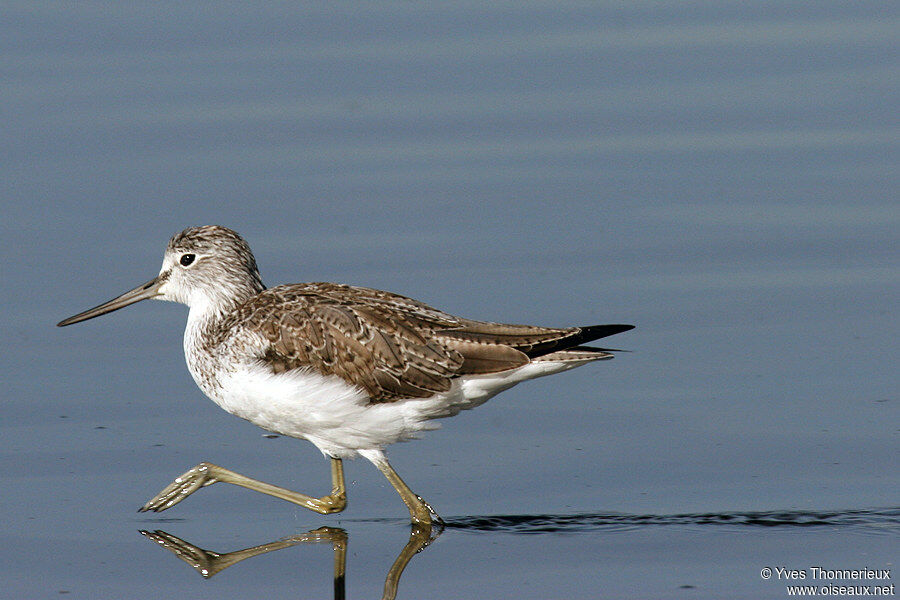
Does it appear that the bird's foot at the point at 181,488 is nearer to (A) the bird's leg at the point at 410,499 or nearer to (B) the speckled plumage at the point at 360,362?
(B) the speckled plumage at the point at 360,362

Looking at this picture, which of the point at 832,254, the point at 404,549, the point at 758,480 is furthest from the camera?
the point at 832,254

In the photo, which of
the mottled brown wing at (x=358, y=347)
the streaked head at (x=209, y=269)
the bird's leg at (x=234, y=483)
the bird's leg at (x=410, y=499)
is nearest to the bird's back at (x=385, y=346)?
the mottled brown wing at (x=358, y=347)

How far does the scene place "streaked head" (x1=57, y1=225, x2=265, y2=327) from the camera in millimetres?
12086

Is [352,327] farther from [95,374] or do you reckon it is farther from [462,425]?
[95,374]

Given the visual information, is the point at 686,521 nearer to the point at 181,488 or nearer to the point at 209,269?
the point at 181,488

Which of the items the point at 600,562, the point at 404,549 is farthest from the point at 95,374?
the point at 600,562

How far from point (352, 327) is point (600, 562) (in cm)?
224

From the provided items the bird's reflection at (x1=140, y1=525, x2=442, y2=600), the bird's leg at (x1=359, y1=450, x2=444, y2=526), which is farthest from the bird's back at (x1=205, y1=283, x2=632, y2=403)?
the bird's reflection at (x1=140, y1=525, x2=442, y2=600)

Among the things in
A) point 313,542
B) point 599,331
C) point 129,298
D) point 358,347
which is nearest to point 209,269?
point 129,298

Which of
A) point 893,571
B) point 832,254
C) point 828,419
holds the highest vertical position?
point 832,254

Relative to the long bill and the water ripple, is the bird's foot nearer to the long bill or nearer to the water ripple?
the long bill

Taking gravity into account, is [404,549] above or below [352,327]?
below

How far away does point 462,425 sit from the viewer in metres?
13.0

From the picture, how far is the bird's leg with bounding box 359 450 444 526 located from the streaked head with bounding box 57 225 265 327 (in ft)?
5.02
